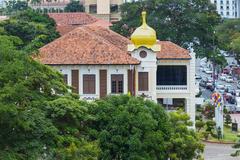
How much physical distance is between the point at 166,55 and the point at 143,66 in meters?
3.90

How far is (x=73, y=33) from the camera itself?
5391 centimetres

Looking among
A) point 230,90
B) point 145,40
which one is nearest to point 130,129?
point 145,40

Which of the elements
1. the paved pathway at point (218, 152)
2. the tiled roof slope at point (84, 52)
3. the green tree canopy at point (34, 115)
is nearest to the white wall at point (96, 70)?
the tiled roof slope at point (84, 52)

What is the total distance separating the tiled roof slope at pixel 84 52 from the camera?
165 ft

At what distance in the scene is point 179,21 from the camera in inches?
3423

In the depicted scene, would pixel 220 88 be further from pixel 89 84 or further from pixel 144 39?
pixel 89 84

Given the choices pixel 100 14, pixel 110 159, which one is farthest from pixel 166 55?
pixel 100 14

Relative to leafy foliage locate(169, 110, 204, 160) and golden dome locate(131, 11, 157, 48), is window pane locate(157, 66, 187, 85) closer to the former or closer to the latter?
golden dome locate(131, 11, 157, 48)

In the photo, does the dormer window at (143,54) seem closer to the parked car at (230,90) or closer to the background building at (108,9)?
the parked car at (230,90)

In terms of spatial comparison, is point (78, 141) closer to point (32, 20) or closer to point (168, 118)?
point (168, 118)

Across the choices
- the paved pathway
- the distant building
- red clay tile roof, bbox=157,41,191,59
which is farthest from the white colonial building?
the distant building

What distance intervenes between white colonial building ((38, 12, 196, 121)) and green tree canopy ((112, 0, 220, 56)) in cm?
3082


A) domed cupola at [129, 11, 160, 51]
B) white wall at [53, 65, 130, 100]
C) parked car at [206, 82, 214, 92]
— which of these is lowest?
parked car at [206, 82, 214, 92]

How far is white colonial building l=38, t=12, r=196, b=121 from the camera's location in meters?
50.5
